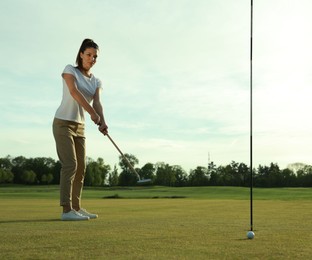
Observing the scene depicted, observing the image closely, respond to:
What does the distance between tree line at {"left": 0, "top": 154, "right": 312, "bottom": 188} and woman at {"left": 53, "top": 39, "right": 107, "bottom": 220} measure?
72.9m

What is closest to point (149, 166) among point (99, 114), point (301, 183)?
point (301, 183)

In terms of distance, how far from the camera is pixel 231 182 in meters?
86.7

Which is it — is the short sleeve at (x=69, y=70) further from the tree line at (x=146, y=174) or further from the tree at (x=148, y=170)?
the tree at (x=148, y=170)

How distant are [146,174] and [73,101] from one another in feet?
316

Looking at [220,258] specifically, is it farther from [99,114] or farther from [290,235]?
[99,114]

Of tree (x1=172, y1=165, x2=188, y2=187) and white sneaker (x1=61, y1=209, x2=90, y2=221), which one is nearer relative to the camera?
white sneaker (x1=61, y1=209, x2=90, y2=221)

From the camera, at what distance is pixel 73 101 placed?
660 centimetres

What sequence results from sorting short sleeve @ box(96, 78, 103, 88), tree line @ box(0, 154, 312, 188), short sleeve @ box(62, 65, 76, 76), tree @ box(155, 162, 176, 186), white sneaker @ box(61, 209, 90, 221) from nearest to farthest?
white sneaker @ box(61, 209, 90, 221)
short sleeve @ box(62, 65, 76, 76)
short sleeve @ box(96, 78, 103, 88)
tree line @ box(0, 154, 312, 188)
tree @ box(155, 162, 176, 186)

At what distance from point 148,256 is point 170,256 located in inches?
6.4

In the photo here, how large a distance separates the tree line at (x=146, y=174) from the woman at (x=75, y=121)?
7290 cm

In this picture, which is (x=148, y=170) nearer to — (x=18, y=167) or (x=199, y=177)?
(x=199, y=177)

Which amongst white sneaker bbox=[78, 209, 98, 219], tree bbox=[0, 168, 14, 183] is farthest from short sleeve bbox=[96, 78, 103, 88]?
tree bbox=[0, 168, 14, 183]

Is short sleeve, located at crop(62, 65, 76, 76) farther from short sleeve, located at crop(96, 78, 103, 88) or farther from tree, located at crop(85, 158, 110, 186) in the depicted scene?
tree, located at crop(85, 158, 110, 186)

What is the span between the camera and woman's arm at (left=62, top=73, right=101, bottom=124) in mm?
6375
